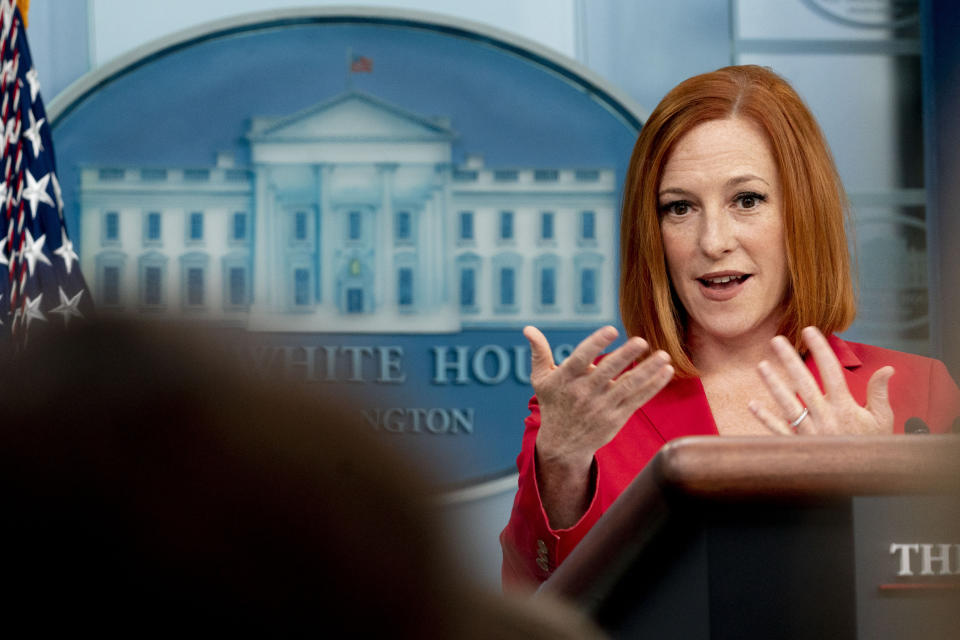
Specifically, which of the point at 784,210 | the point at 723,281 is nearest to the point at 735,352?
the point at 723,281

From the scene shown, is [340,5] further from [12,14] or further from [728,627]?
[728,627]

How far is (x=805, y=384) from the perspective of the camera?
1.09m

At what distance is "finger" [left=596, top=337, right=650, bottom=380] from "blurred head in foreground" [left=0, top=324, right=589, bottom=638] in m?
0.76

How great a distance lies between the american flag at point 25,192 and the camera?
261 cm

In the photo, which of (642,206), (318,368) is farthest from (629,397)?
(318,368)

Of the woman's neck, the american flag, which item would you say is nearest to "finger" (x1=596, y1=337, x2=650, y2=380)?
the woman's neck

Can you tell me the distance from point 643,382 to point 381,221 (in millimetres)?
2067

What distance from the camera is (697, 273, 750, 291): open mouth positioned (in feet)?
4.92

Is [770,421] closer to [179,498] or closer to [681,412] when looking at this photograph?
[681,412]

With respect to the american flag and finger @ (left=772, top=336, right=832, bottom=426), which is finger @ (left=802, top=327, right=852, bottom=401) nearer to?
finger @ (left=772, top=336, right=832, bottom=426)

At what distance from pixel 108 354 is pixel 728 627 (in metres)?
0.60

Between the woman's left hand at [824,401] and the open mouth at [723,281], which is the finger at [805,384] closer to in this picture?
the woman's left hand at [824,401]

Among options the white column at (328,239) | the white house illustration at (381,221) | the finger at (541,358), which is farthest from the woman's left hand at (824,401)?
the white column at (328,239)

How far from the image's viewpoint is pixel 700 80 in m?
1.55
